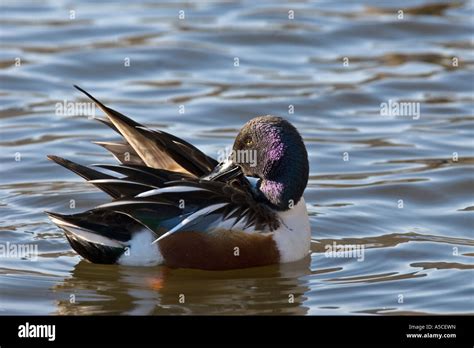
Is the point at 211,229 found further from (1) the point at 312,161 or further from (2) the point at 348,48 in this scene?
(2) the point at 348,48

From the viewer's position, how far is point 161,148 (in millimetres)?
9344

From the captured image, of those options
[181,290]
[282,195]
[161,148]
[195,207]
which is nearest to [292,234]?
[282,195]

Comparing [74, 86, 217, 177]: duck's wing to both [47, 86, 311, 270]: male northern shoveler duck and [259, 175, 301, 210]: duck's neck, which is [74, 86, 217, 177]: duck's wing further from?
[259, 175, 301, 210]: duck's neck

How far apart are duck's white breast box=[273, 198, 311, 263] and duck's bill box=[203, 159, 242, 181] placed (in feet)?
1.49

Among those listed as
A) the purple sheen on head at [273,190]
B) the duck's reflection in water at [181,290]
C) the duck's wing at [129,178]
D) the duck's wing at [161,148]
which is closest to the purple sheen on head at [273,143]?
the purple sheen on head at [273,190]

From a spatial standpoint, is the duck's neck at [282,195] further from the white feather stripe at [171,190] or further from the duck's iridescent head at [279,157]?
the white feather stripe at [171,190]

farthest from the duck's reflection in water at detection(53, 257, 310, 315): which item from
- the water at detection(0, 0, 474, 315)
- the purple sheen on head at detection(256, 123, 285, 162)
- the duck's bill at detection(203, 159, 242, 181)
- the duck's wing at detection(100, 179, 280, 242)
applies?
the purple sheen on head at detection(256, 123, 285, 162)

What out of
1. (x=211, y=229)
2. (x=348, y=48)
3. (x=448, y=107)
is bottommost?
(x=211, y=229)

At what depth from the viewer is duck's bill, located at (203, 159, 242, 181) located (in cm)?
915

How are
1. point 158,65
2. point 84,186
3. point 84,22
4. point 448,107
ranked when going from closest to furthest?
point 84,186 < point 448,107 < point 158,65 < point 84,22

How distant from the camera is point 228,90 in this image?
1424cm
